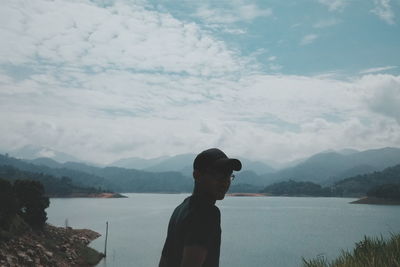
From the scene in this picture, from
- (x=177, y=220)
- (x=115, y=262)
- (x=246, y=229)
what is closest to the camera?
(x=177, y=220)

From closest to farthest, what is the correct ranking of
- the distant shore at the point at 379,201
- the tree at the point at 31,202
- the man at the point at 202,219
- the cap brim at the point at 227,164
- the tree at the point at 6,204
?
1. the man at the point at 202,219
2. the cap brim at the point at 227,164
3. the tree at the point at 6,204
4. the tree at the point at 31,202
5. the distant shore at the point at 379,201

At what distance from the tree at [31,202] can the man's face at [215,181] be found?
152 feet

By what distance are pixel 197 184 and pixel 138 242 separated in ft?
191

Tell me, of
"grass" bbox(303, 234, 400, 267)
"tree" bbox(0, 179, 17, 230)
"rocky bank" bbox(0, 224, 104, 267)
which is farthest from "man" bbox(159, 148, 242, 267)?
"tree" bbox(0, 179, 17, 230)

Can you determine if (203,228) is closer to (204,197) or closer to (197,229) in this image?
(197,229)

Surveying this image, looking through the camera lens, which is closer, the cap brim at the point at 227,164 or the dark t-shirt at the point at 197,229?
the dark t-shirt at the point at 197,229

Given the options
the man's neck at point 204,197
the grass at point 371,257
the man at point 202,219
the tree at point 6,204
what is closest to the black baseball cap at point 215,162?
the man at point 202,219

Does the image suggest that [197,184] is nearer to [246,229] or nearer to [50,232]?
[50,232]

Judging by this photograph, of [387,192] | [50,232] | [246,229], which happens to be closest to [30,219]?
[50,232]

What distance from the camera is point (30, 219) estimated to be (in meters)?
46.3

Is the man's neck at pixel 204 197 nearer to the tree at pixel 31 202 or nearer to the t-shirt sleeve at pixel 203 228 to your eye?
the t-shirt sleeve at pixel 203 228

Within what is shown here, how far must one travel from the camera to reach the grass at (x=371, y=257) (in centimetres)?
816

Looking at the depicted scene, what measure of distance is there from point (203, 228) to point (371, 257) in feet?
24.4

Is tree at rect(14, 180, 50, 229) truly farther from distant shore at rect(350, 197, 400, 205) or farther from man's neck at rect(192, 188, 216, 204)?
distant shore at rect(350, 197, 400, 205)
